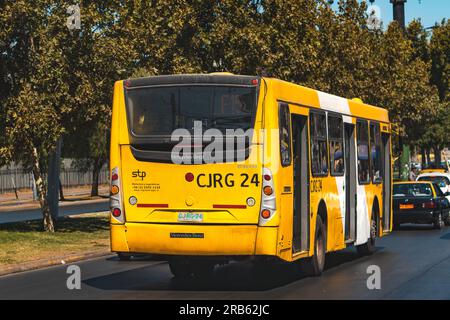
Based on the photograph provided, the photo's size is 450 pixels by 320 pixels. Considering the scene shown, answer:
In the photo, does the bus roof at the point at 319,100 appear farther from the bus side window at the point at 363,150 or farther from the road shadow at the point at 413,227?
the road shadow at the point at 413,227

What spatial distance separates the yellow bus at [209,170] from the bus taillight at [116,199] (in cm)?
2

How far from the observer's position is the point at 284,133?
14797mm

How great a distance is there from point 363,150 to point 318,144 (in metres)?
3.83

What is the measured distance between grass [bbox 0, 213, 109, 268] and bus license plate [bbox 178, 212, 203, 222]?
560 centimetres

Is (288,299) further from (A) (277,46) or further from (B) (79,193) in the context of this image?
(B) (79,193)

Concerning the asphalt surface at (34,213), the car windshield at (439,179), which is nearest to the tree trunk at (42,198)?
the asphalt surface at (34,213)

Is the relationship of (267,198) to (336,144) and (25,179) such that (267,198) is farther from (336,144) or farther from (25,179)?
(25,179)

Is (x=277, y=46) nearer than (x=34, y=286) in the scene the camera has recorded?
No

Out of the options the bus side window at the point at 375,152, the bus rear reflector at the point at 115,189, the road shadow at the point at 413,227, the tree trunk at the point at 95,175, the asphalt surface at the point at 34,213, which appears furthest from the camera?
the tree trunk at the point at 95,175

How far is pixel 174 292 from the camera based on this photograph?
14.4 meters

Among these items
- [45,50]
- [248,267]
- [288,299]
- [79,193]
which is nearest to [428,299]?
[288,299]

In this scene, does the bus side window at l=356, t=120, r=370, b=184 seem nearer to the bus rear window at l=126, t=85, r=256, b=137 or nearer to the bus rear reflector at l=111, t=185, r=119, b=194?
the bus rear window at l=126, t=85, r=256, b=137

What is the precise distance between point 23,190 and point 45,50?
46.8 m

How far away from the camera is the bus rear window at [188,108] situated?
14.4m
